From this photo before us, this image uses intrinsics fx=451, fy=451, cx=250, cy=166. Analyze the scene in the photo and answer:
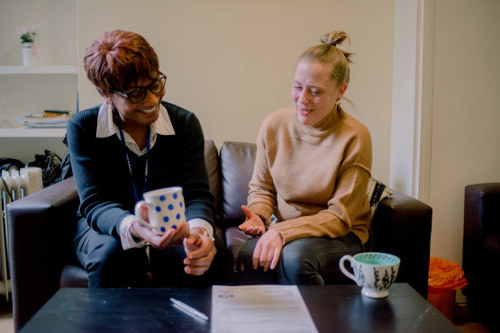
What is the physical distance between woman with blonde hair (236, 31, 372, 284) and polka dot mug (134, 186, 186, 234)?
15.6 inches

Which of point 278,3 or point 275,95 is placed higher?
point 278,3

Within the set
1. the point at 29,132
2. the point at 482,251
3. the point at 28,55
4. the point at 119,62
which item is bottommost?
the point at 482,251

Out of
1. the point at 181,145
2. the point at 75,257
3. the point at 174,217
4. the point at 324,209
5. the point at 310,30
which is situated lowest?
the point at 75,257

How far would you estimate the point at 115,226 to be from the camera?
1349mm

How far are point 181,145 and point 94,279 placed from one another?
20.1 inches

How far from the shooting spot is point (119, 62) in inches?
50.6

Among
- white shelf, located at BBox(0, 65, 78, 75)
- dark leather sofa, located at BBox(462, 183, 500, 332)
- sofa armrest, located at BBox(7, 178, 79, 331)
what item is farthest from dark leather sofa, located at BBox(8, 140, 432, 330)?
white shelf, located at BBox(0, 65, 78, 75)

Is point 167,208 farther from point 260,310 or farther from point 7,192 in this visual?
point 7,192

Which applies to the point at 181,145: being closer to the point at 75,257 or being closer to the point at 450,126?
the point at 75,257

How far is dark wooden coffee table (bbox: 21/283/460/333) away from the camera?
3.19 ft

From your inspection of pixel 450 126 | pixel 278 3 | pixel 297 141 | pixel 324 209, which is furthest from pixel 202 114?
Answer: pixel 450 126

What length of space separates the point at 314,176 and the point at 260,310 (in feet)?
2.17

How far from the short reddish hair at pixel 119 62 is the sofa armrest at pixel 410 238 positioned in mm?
996

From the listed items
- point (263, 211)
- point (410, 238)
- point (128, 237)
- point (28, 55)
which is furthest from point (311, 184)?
point (28, 55)
